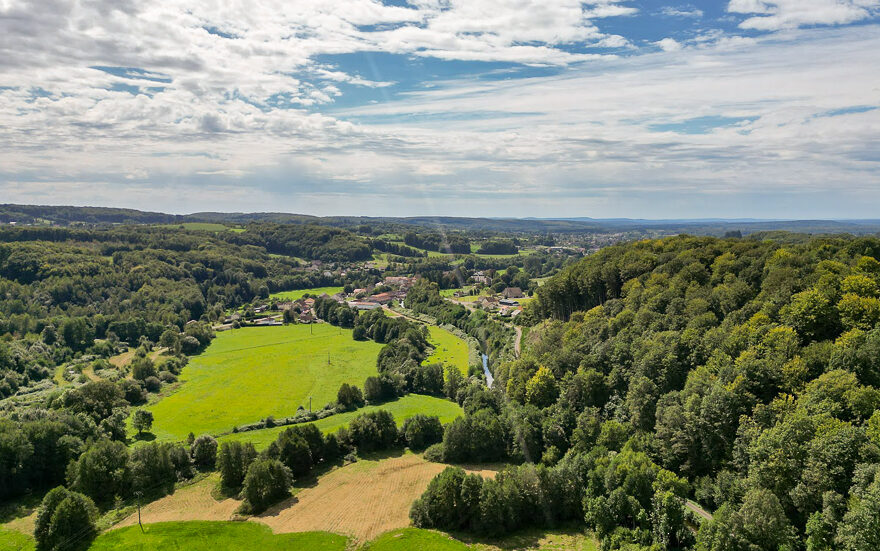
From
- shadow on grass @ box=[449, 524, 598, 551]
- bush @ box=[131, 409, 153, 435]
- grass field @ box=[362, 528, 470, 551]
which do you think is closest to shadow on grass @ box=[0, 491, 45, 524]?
bush @ box=[131, 409, 153, 435]

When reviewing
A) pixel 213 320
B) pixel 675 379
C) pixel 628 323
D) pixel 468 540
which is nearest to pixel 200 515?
pixel 468 540

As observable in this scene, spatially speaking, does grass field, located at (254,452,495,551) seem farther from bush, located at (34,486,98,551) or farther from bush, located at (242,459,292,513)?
bush, located at (34,486,98,551)

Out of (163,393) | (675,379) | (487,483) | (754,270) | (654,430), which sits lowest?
(163,393)

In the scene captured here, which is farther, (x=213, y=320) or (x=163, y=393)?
(x=213, y=320)

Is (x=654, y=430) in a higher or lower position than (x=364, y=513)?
higher

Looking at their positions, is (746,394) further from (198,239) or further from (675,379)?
(198,239)

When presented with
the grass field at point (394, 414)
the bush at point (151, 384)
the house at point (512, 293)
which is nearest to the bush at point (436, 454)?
the grass field at point (394, 414)
